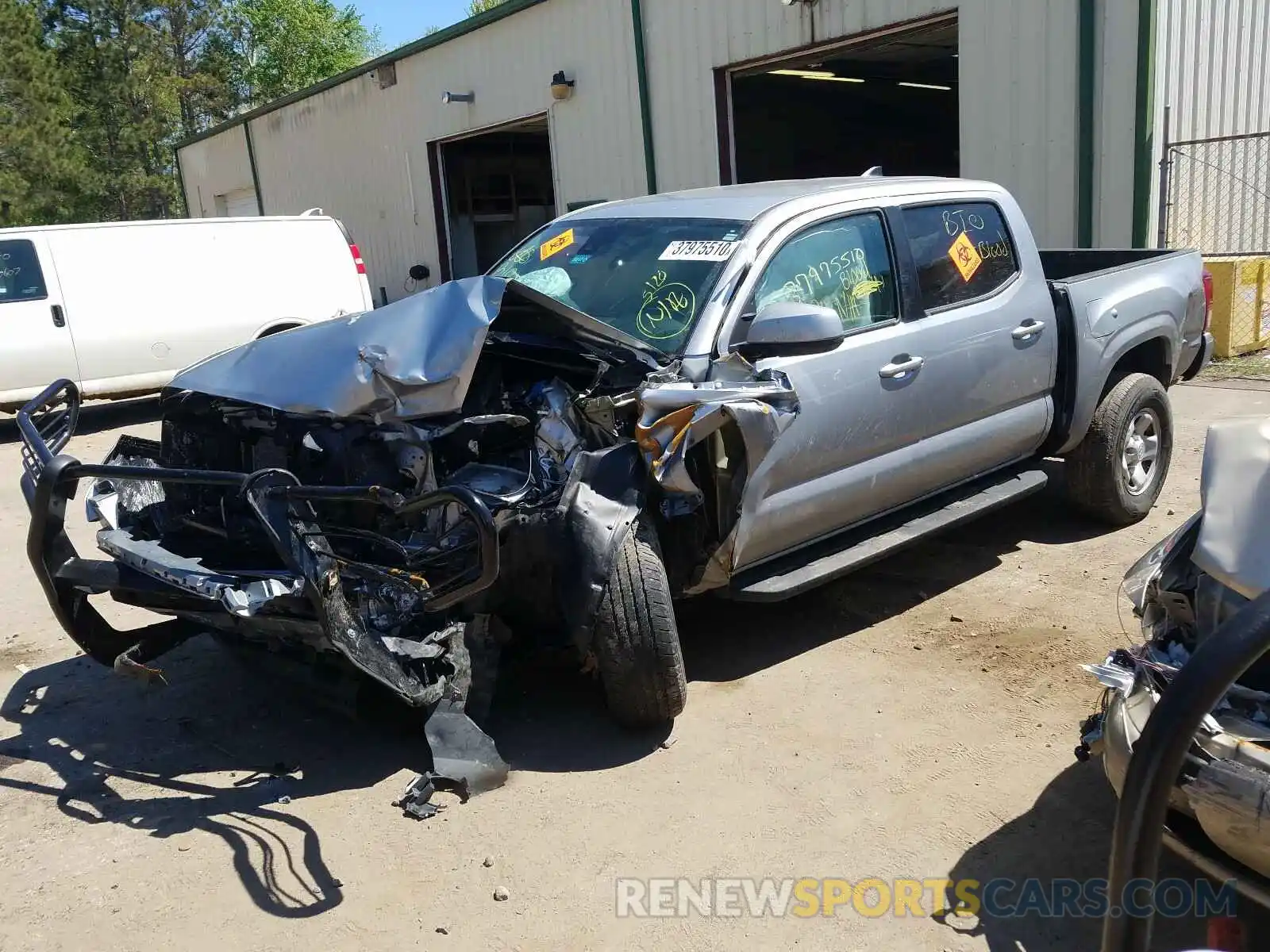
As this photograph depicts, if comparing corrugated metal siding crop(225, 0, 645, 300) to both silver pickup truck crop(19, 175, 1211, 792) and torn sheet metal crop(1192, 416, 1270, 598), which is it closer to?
silver pickup truck crop(19, 175, 1211, 792)

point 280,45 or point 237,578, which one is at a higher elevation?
point 280,45

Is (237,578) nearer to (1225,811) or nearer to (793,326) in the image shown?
(793,326)

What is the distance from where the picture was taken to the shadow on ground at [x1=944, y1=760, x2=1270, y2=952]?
2.77 meters

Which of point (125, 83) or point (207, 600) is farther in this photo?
point (125, 83)

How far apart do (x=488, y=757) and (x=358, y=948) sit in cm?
86

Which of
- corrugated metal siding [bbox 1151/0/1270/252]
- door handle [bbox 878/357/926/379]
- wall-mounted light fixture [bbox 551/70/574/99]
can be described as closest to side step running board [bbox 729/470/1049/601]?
door handle [bbox 878/357/926/379]

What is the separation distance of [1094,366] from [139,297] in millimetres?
9002

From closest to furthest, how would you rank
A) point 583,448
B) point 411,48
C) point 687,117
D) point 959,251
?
point 583,448
point 959,251
point 687,117
point 411,48

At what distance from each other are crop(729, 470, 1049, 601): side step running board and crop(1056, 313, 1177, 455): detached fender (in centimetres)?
32

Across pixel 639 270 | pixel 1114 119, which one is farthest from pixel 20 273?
pixel 1114 119

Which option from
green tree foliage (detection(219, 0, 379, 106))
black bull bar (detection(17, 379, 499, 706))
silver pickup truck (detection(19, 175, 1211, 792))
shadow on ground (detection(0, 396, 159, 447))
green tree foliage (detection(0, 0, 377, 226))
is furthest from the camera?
green tree foliage (detection(219, 0, 379, 106))

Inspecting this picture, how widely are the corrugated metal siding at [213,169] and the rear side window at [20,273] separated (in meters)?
13.5

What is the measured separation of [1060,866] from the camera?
10.0ft

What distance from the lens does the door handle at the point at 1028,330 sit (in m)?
5.16
